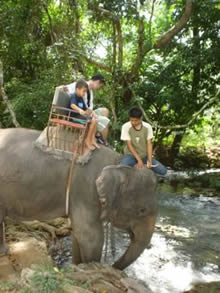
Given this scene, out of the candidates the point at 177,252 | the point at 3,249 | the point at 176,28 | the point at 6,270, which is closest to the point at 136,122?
the point at 6,270

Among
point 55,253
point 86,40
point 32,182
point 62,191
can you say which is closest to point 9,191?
point 32,182

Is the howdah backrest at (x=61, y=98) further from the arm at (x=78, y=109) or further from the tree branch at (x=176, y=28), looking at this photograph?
the tree branch at (x=176, y=28)

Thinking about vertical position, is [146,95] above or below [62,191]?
above

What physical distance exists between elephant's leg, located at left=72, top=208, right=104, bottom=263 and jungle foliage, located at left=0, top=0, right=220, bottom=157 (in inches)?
157

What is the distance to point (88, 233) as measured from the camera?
11.9ft

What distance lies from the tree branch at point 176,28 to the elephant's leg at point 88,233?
678cm

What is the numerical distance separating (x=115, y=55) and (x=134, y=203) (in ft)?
20.6

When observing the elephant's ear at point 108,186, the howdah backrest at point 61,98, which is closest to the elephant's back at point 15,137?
the howdah backrest at point 61,98

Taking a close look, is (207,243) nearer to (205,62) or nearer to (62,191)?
(62,191)

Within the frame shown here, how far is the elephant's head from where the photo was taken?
3640mm

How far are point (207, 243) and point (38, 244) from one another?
302cm

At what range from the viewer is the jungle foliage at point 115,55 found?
838 cm

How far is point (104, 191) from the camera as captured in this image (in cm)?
348

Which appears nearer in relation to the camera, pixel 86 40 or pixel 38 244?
pixel 38 244
